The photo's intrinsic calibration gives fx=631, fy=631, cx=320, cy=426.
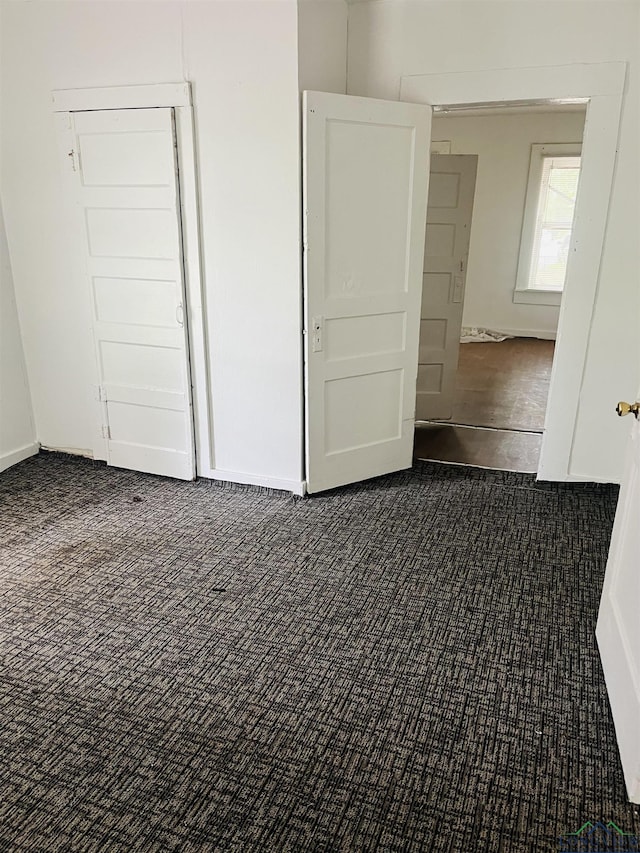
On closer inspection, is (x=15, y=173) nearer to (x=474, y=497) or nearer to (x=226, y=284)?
(x=226, y=284)

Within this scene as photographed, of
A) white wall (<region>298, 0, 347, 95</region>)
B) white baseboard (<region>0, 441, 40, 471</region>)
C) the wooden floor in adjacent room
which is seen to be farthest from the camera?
the wooden floor in adjacent room

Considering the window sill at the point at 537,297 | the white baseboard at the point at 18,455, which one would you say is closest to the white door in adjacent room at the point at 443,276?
the white baseboard at the point at 18,455

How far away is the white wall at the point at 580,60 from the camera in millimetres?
3102

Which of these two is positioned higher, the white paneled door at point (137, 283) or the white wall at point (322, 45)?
the white wall at point (322, 45)

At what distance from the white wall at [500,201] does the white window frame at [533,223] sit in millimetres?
57

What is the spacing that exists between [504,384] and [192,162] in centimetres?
375

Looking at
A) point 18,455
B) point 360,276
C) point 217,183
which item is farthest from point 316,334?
point 18,455

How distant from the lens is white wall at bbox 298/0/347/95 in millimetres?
3039

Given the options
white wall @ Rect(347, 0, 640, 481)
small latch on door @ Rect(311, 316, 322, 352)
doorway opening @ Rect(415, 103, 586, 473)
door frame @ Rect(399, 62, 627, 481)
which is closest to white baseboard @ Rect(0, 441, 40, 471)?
small latch on door @ Rect(311, 316, 322, 352)

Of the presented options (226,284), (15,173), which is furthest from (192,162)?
(15,173)

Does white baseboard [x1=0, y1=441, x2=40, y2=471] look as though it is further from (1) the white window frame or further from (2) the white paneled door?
(1) the white window frame

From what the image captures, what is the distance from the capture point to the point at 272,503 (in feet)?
11.8

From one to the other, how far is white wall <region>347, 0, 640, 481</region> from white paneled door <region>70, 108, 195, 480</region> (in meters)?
1.22

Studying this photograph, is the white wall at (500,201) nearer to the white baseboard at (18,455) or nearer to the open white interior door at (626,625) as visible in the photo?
the white baseboard at (18,455)
